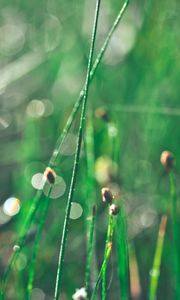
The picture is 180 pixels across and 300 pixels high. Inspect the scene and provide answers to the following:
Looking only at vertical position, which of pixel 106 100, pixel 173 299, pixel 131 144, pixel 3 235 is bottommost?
pixel 173 299

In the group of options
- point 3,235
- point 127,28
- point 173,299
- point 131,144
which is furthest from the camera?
point 127,28

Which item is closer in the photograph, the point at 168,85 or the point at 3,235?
the point at 3,235

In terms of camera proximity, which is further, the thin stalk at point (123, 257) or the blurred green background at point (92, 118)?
the blurred green background at point (92, 118)

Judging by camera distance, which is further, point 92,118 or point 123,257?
point 92,118

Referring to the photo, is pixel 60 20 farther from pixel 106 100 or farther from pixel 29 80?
pixel 106 100

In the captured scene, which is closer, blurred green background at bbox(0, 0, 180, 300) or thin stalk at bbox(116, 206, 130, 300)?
thin stalk at bbox(116, 206, 130, 300)

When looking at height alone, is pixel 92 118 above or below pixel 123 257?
above

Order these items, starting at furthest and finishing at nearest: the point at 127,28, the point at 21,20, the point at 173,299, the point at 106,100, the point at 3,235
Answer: the point at 21,20, the point at 127,28, the point at 106,100, the point at 3,235, the point at 173,299

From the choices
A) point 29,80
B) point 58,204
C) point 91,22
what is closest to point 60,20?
point 91,22
